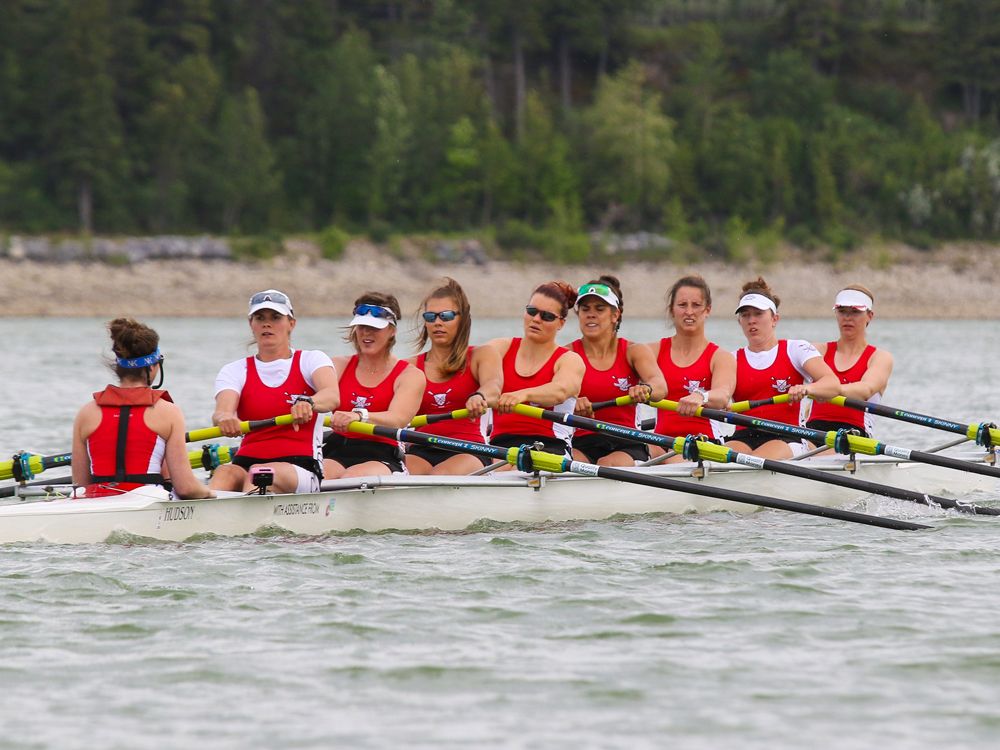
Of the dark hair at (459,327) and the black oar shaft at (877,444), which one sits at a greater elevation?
the dark hair at (459,327)

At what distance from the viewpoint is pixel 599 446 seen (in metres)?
11.1

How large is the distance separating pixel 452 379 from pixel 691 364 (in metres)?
1.84

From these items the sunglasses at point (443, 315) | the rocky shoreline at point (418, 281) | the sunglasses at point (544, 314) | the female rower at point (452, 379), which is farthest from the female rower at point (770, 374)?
the rocky shoreline at point (418, 281)

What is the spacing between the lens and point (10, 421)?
18500mm

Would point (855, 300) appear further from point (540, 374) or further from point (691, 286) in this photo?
point (540, 374)

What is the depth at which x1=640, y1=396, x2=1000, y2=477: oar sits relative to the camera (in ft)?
34.6

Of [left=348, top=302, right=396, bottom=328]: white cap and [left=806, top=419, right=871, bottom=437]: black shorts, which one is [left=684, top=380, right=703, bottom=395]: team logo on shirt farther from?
[left=348, top=302, right=396, bottom=328]: white cap

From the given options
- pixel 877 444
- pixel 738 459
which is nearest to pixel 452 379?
pixel 738 459

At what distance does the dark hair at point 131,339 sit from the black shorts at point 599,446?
3.68 metres

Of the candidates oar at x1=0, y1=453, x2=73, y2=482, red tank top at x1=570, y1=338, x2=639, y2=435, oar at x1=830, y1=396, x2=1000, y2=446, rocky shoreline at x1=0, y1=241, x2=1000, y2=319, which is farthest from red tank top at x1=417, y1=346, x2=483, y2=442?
rocky shoreline at x1=0, y1=241, x2=1000, y2=319

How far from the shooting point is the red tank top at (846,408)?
38.3 ft

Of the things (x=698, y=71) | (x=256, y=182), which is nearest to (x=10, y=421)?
(x=256, y=182)

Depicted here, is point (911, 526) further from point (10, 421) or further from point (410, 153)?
point (410, 153)

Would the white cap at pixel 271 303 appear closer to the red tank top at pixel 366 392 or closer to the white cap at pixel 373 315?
the white cap at pixel 373 315
